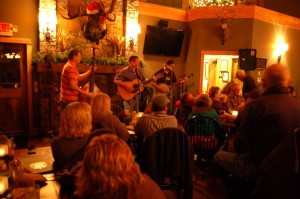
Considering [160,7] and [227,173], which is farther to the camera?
[160,7]

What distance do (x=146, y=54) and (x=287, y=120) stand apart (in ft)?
18.8

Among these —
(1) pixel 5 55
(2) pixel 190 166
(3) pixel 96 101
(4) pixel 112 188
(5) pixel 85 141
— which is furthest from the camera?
(1) pixel 5 55

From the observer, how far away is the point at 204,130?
332cm

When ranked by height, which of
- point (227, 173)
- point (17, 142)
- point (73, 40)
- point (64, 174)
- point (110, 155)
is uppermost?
point (73, 40)

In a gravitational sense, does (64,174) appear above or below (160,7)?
below

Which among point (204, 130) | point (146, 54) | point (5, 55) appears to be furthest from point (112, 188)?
point (146, 54)

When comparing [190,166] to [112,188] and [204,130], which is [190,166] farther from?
[112,188]

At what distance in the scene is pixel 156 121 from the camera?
279 cm

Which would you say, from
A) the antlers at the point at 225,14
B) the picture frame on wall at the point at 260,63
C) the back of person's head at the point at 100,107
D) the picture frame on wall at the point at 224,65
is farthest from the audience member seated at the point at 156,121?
the picture frame on wall at the point at 224,65

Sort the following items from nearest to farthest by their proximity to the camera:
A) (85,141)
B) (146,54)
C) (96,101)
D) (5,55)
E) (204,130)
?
(85,141), (96,101), (204,130), (5,55), (146,54)

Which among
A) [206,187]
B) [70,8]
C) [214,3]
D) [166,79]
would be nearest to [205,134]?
[206,187]

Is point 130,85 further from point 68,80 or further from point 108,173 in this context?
point 108,173

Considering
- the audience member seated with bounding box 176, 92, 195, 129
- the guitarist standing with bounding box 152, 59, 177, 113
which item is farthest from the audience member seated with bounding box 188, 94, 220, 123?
the guitarist standing with bounding box 152, 59, 177, 113

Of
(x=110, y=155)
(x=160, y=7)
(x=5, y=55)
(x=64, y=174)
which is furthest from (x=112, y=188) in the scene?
(x=160, y=7)
